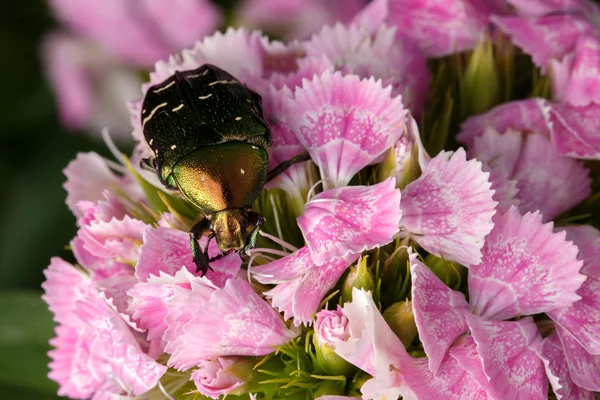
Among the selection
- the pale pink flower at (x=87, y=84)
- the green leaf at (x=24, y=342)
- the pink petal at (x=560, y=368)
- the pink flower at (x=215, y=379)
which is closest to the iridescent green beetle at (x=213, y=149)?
the pink flower at (x=215, y=379)

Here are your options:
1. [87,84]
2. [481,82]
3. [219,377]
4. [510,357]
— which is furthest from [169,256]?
[87,84]

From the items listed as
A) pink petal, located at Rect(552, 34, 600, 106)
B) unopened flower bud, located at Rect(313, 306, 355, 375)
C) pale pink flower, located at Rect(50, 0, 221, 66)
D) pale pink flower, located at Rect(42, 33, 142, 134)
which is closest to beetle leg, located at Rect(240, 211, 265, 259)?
unopened flower bud, located at Rect(313, 306, 355, 375)

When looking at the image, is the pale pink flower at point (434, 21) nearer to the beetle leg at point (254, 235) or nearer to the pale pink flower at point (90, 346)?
the beetle leg at point (254, 235)

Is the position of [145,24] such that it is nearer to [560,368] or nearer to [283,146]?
[283,146]

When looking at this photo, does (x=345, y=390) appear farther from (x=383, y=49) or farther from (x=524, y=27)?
(x=524, y=27)

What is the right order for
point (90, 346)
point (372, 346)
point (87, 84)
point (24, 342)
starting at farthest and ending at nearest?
point (87, 84) < point (24, 342) < point (90, 346) < point (372, 346)

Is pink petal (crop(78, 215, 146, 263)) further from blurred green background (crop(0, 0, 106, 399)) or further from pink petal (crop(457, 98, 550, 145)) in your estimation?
blurred green background (crop(0, 0, 106, 399))

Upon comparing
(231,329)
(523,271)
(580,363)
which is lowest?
(580,363)
